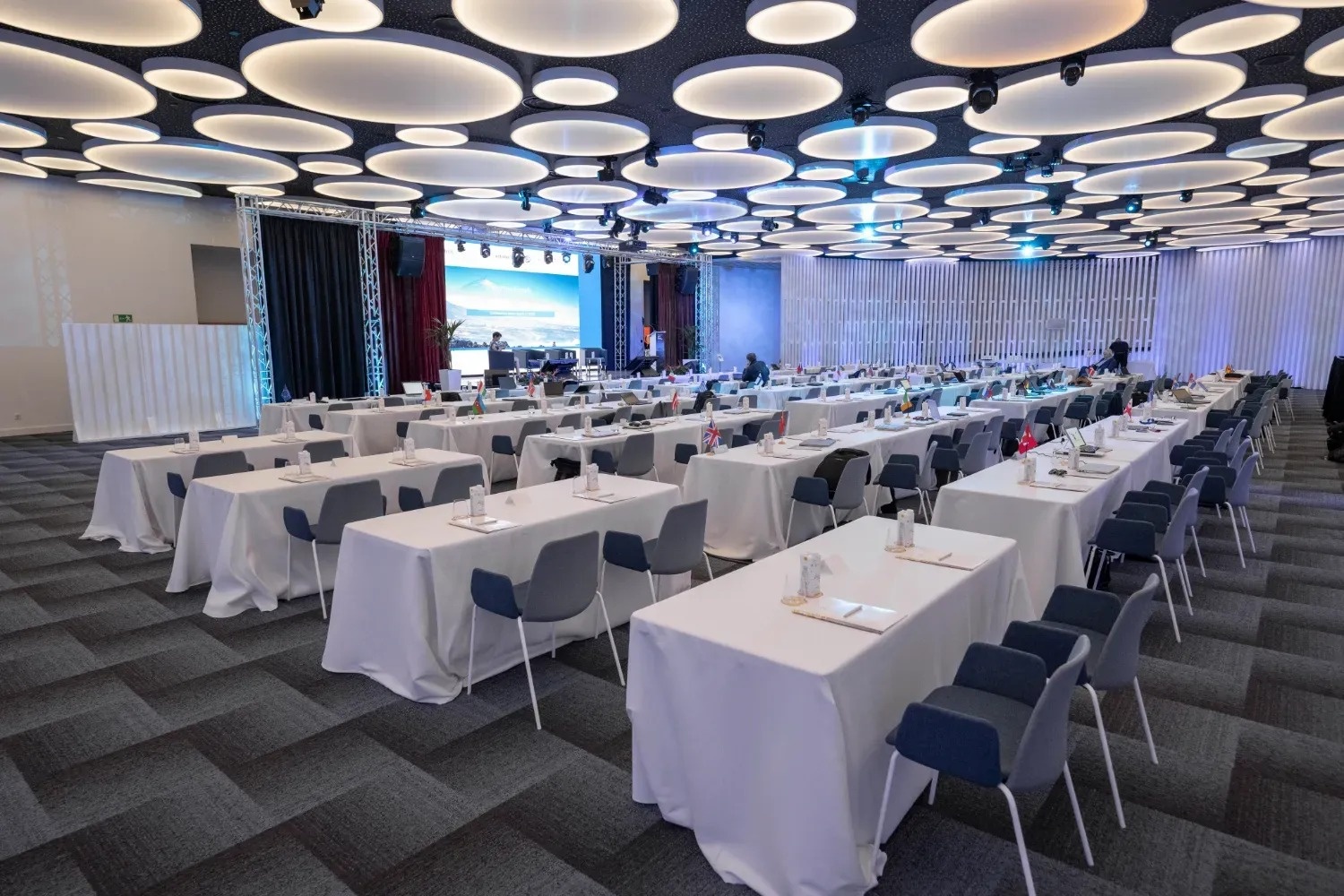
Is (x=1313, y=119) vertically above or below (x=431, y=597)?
above

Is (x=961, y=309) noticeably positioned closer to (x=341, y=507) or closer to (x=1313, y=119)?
(x=1313, y=119)

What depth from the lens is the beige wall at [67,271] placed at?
1287cm

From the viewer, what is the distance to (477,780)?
3.17 meters

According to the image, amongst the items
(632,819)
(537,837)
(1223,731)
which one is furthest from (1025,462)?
(537,837)

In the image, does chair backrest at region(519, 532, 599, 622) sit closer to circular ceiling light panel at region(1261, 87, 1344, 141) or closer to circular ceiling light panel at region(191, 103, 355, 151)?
circular ceiling light panel at region(191, 103, 355, 151)

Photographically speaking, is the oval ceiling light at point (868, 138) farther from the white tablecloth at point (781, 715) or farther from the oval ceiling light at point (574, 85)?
the white tablecloth at point (781, 715)

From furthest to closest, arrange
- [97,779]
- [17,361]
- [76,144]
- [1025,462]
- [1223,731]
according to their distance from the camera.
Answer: [17,361], [76,144], [1025,462], [1223,731], [97,779]

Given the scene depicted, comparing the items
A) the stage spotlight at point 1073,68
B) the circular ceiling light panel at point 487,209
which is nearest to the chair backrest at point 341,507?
the stage spotlight at point 1073,68

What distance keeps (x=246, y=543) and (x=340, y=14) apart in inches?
143

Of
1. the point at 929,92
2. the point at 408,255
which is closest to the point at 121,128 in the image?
the point at 408,255

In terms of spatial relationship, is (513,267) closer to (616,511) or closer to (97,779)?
(616,511)

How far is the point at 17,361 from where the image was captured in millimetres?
13172

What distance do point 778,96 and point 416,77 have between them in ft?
10.4

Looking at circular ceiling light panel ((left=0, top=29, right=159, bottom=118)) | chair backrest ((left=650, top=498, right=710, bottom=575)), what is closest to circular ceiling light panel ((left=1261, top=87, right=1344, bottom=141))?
chair backrest ((left=650, top=498, right=710, bottom=575))
